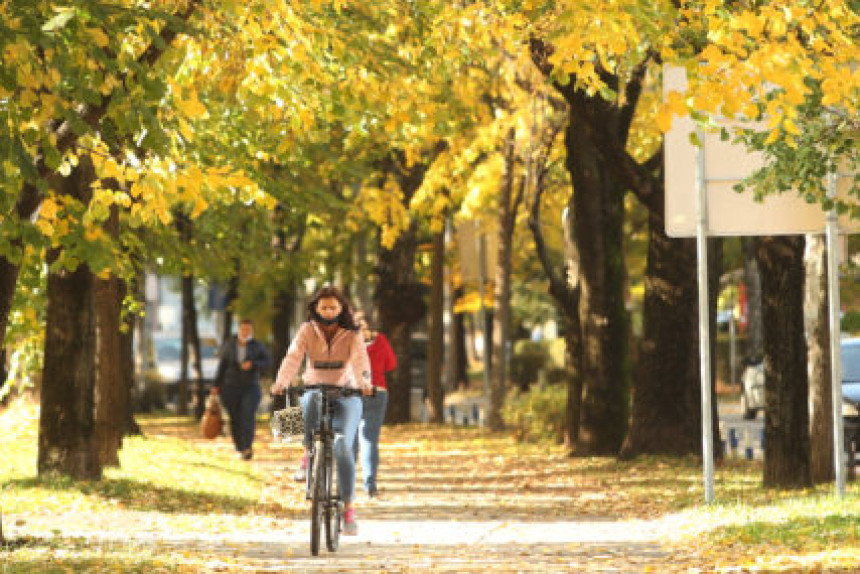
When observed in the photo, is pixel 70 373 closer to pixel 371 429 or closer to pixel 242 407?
pixel 371 429

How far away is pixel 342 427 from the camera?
12930 mm

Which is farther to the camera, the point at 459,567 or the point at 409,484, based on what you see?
the point at 409,484

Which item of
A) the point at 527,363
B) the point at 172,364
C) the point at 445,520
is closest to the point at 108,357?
the point at 445,520

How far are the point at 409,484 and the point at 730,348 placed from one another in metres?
37.4

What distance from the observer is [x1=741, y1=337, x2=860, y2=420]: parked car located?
22.5m

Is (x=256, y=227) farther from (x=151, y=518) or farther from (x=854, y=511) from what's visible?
(x=854, y=511)

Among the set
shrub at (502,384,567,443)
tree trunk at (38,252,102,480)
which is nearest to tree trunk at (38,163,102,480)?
tree trunk at (38,252,102,480)

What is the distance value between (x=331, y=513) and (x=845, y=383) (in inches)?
533

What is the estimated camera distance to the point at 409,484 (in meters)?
21.0

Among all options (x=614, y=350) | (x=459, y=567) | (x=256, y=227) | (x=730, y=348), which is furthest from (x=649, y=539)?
(x=730, y=348)

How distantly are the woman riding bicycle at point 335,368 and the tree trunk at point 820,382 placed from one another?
5455 mm

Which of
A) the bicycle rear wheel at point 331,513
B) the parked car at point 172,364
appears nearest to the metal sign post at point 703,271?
the bicycle rear wheel at point 331,513

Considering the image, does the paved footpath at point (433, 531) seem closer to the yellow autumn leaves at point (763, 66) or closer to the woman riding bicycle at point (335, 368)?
the woman riding bicycle at point (335, 368)

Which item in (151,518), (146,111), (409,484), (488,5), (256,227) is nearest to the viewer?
(146,111)
